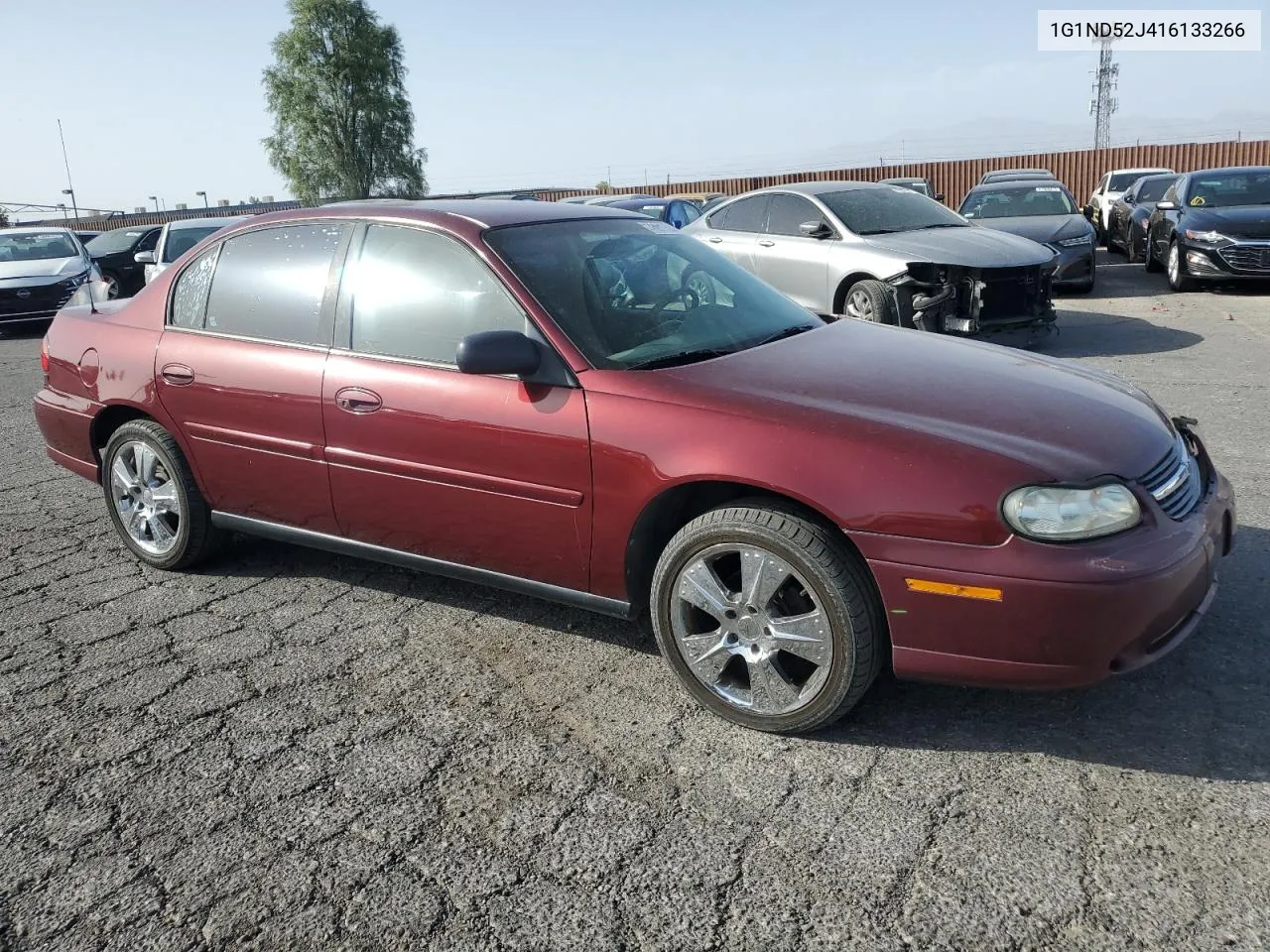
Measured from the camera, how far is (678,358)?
3398mm

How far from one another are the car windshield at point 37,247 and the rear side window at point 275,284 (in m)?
12.7

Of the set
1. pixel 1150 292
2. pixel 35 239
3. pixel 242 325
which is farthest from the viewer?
pixel 35 239

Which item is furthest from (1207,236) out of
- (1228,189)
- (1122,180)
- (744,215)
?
(1122,180)

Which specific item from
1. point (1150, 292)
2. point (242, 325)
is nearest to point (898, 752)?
point (242, 325)

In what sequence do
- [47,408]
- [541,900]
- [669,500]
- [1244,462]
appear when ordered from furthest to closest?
1. [1244,462]
2. [47,408]
3. [669,500]
4. [541,900]

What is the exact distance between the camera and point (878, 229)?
30.6 ft

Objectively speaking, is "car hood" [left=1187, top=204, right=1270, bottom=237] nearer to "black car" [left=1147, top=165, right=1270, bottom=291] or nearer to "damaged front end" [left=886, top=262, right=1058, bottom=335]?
"black car" [left=1147, top=165, right=1270, bottom=291]

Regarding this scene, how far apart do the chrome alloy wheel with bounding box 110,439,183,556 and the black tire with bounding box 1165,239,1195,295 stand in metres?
11.5

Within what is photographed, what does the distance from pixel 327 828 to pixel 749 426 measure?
157 cm

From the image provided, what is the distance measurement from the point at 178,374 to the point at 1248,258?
11328 mm

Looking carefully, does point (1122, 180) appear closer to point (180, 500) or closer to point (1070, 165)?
point (1070, 165)

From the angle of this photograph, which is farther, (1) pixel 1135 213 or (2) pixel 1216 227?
(1) pixel 1135 213

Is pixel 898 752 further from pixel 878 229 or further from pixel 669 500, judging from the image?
pixel 878 229

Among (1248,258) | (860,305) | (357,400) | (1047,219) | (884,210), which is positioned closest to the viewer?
(357,400)
